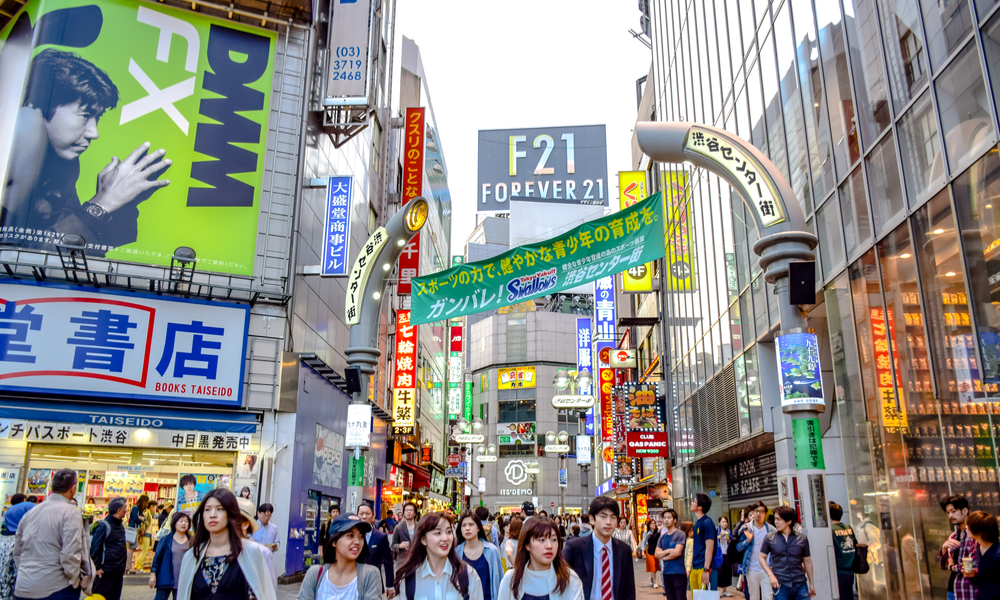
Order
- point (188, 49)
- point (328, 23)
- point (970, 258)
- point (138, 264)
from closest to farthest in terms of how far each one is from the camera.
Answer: point (970, 258) < point (138, 264) < point (188, 49) < point (328, 23)

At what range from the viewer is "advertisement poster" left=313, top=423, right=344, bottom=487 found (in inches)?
910

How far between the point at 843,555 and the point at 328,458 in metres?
18.5

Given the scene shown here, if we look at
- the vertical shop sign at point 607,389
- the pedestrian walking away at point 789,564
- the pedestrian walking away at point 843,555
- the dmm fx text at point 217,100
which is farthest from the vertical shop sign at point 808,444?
the vertical shop sign at point 607,389

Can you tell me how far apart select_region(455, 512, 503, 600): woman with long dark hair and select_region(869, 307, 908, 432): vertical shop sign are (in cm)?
790

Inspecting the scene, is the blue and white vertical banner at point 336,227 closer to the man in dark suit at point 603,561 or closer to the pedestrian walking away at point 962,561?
the man in dark suit at point 603,561

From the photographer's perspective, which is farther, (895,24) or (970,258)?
(895,24)

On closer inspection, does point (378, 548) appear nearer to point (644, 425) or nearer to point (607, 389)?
point (644, 425)

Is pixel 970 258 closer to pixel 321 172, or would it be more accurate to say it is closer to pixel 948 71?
pixel 948 71

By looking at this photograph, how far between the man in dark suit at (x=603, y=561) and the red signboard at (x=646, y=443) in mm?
25825

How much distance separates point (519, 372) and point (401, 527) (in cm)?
7761

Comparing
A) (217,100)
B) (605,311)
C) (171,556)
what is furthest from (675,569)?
(605,311)

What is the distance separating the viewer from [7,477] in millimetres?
17078

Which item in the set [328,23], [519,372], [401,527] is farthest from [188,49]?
[519,372]

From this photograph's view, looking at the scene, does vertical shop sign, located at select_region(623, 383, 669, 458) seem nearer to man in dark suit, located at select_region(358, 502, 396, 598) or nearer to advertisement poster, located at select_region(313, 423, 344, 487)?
advertisement poster, located at select_region(313, 423, 344, 487)
